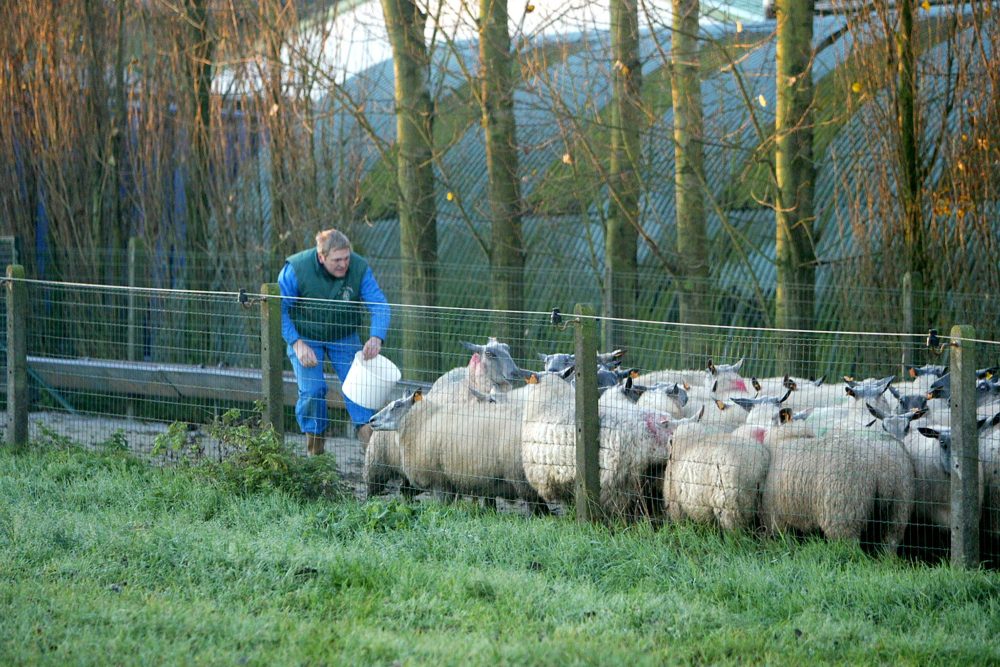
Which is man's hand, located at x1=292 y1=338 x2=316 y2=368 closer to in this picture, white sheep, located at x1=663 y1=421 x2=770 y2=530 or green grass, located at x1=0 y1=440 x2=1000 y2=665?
green grass, located at x1=0 y1=440 x2=1000 y2=665

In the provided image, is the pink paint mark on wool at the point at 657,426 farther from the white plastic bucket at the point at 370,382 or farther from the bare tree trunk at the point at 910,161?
the bare tree trunk at the point at 910,161

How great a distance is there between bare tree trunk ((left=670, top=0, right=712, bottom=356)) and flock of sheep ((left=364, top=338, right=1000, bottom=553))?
247cm

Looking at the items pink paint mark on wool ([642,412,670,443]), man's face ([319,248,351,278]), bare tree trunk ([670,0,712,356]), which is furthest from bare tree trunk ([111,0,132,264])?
pink paint mark on wool ([642,412,670,443])

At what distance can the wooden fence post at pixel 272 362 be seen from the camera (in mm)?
8562

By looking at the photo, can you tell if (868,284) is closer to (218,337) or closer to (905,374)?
(905,374)

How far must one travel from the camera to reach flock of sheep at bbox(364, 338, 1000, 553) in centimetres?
700

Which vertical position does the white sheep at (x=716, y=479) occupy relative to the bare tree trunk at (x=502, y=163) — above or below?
below

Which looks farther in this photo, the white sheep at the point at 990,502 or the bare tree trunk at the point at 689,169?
the bare tree trunk at the point at 689,169

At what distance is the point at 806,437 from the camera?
738 centimetres

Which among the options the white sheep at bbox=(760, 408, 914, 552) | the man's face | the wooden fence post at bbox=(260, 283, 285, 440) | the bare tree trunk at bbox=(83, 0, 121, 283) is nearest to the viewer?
the white sheep at bbox=(760, 408, 914, 552)

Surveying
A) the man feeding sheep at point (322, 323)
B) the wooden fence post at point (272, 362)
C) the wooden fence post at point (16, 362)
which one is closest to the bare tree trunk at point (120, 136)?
the wooden fence post at point (16, 362)

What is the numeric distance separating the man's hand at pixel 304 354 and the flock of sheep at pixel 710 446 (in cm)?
73

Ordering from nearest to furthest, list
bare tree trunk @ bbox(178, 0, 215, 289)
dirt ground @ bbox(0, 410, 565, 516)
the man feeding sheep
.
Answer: dirt ground @ bbox(0, 410, 565, 516) < the man feeding sheep < bare tree trunk @ bbox(178, 0, 215, 289)

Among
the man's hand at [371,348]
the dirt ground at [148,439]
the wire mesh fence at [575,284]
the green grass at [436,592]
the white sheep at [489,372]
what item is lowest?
the green grass at [436,592]
